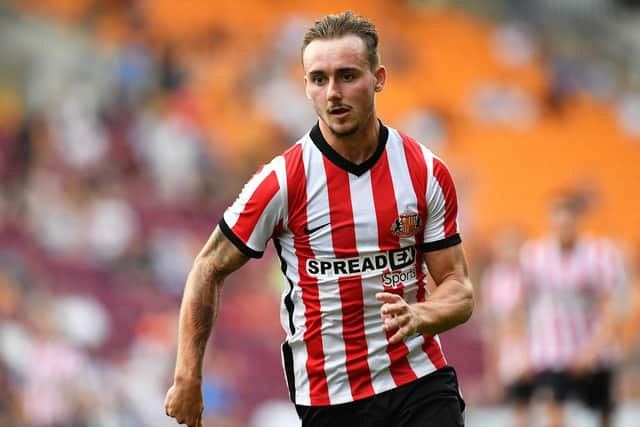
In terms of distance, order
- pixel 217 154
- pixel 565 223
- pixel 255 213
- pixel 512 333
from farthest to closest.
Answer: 1. pixel 217 154
2. pixel 512 333
3. pixel 565 223
4. pixel 255 213

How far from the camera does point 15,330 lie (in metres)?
10.6

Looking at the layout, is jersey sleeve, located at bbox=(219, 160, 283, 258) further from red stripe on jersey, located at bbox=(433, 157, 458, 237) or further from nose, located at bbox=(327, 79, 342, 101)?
red stripe on jersey, located at bbox=(433, 157, 458, 237)

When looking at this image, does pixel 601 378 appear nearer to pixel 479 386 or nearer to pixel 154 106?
pixel 479 386

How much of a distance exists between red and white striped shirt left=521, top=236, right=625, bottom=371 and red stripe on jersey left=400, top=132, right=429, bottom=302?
169 inches

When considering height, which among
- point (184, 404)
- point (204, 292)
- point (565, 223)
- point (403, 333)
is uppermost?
point (565, 223)

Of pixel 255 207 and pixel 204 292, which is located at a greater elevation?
pixel 255 207

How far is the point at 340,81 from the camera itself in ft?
13.3

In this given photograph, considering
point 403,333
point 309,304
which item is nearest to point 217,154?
point 309,304

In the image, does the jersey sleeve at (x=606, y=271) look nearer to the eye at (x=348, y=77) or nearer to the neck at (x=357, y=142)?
the neck at (x=357, y=142)

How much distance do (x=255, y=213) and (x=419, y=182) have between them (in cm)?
58

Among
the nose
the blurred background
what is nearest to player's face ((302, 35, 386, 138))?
the nose

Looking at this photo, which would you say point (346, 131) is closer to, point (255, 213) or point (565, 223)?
point (255, 213)

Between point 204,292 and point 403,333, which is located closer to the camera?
point 403,333

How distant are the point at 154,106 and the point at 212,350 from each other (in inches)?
142
